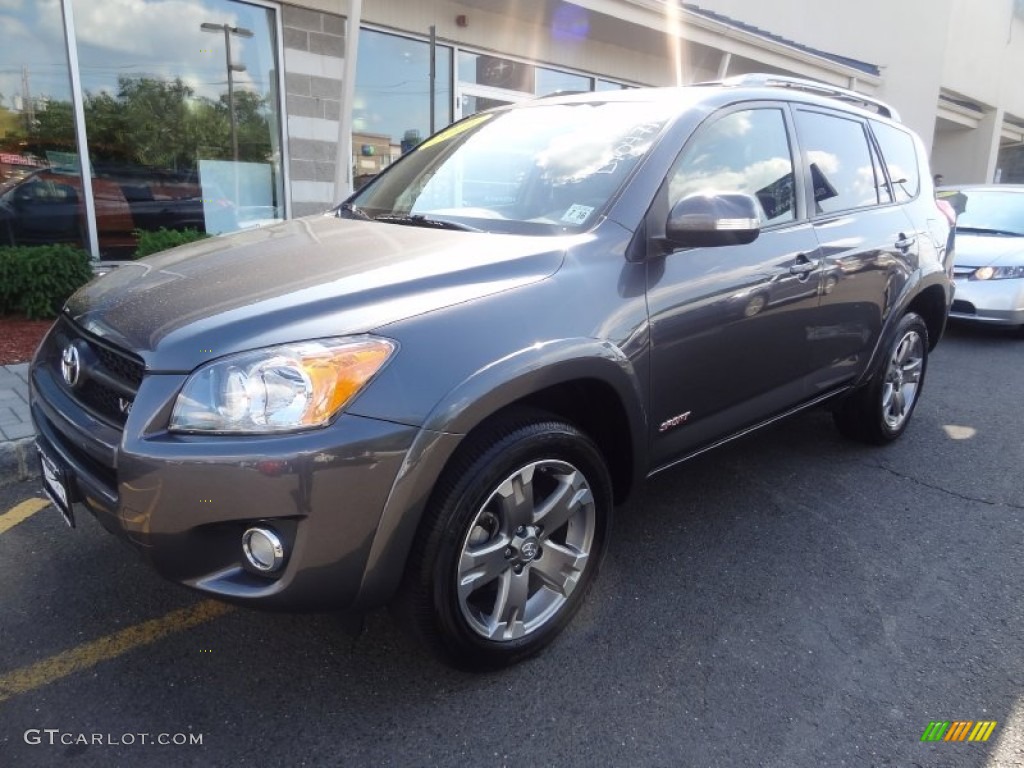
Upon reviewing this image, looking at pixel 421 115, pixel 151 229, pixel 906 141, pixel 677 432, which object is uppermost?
pixel 421 115

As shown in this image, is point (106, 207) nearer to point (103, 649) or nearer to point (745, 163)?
point (103, 649)

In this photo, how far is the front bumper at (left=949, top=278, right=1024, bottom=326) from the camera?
7.28m

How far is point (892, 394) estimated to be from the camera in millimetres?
4207

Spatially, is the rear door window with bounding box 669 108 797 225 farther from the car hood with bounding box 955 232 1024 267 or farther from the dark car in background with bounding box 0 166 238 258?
the dark car in background with bounding box 0 166 238 258

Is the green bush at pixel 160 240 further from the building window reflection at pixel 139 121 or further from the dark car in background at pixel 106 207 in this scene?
the building window reflection at pixel 139 121

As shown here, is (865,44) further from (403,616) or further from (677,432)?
(403,616)

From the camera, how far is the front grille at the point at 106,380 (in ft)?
6.51

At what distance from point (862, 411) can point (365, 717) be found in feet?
10.3

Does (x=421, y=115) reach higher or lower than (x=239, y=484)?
higher

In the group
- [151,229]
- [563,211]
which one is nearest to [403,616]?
[563,211]

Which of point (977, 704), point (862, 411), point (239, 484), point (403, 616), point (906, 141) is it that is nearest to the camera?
point (239, 484)

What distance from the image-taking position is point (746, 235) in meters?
2.47

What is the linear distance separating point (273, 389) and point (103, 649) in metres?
1.21

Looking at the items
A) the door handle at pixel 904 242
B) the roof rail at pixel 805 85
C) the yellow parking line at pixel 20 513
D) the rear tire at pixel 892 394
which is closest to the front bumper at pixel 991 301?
the rear tire at pixel 892 394
